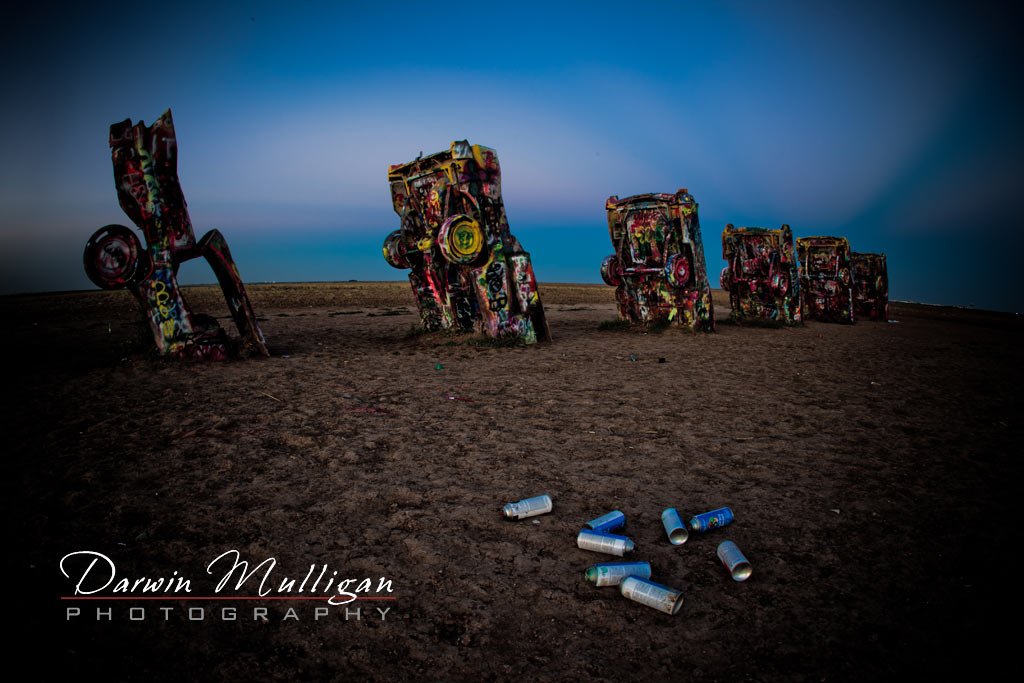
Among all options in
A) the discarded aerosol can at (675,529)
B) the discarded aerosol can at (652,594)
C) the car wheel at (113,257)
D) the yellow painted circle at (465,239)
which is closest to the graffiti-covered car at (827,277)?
the yellow painted circle at (465,239)

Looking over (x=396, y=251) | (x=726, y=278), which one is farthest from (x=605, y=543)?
(x=726, y=278)

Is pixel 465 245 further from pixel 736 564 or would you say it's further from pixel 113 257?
pixel 736 564

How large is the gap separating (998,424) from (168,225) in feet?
43.1

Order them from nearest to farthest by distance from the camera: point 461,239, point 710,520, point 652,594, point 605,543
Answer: point 652,594 < point 605,543 < point 710,520 < point 461,239

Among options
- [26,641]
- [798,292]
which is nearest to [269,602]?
[26,641]

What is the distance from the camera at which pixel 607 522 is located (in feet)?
11.1

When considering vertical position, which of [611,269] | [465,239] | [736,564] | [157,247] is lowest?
[736,564]

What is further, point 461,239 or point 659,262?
point 659,262

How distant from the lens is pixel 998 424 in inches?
233

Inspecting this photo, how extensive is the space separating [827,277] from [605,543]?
833 inches

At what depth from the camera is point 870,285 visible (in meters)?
21.7

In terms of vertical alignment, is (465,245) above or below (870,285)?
above

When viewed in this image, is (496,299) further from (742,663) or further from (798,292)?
(798,292)

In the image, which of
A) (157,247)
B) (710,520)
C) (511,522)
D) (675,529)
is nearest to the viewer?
(675,529)
